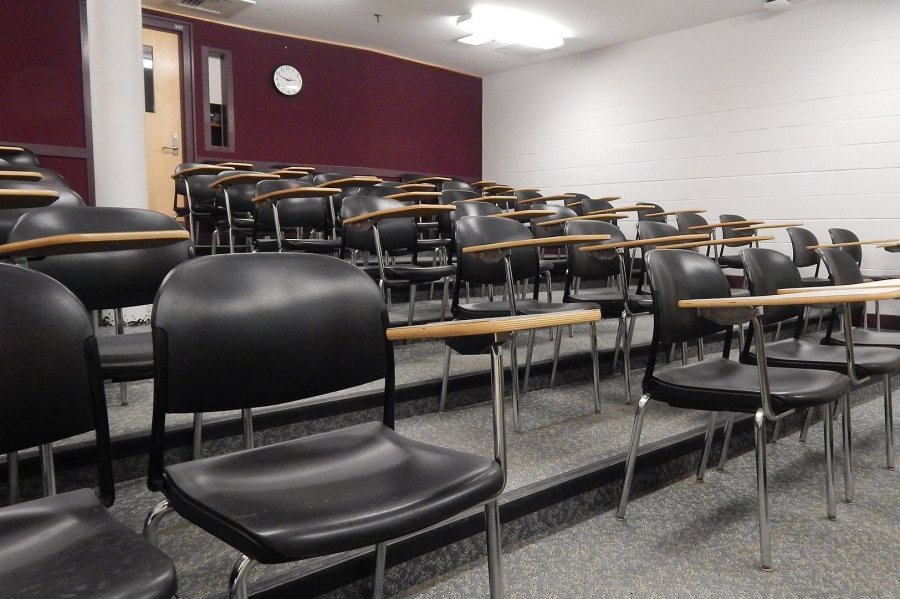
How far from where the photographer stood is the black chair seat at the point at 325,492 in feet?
3.18

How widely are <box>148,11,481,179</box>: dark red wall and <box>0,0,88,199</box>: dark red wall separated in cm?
97

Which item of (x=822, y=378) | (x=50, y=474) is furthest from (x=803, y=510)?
(x=50, y=474)

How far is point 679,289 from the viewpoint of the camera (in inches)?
84.8

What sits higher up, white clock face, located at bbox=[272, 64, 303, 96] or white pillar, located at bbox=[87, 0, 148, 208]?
white clock face, located at bbox=[272, 64, 303, 96]

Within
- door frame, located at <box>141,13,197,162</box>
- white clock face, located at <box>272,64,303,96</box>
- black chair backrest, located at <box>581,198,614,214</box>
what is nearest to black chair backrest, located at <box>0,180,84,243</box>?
black chair backrest, located at <box>581,198,614,214</box>

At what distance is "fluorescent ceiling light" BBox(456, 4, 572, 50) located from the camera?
711 centimetres

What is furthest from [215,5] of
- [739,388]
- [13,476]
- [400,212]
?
[739,388]

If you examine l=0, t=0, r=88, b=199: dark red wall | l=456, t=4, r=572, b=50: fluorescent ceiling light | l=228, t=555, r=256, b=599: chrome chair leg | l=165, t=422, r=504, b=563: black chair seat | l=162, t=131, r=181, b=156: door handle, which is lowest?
l=228, t=555, r=256, b=599: chrome chair leg

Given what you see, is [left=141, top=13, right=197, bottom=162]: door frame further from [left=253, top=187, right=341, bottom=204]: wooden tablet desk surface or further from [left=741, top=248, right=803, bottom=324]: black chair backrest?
[left=741, top=248, right=803, bottom=324]: black chair backrest

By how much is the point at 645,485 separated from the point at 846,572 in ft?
2.05

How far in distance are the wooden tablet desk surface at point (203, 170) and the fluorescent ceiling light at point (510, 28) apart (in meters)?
3.26

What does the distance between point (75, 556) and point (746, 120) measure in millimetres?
7332

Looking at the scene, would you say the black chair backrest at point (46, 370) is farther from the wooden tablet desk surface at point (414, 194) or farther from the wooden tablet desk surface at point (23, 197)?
the wooden tablet desk surface at point (414, 194)

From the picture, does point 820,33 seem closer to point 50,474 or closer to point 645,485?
point 645,485
